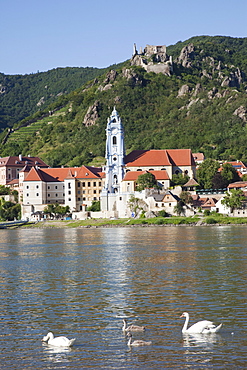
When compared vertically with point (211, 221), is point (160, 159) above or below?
above

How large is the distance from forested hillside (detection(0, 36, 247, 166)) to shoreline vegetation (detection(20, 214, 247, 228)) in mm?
49440

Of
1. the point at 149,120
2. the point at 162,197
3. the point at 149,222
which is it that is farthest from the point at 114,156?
the point at 149,120

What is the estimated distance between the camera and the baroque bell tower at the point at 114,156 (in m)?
113

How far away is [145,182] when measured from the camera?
10456 centimetres

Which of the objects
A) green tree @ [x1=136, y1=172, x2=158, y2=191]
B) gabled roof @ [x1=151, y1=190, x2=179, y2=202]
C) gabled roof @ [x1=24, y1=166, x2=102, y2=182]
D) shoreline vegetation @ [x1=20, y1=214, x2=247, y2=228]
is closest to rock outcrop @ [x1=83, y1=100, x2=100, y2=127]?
gabled roof @ [x1=24, y1=166, x2=102, y2=182]

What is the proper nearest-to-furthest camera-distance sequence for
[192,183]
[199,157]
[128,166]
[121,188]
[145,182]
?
1. [145,182]
2. [192,183]
3. [121,188]
4. [128,166]
5. [199,157]

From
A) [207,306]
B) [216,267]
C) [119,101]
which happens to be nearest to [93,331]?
[207,306]

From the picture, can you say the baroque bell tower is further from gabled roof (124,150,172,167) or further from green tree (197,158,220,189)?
green tree (197,158,220,189)

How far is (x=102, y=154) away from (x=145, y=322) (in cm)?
13751

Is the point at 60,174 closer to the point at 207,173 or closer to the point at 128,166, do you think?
the point at 128,166

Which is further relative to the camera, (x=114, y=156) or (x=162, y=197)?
(x=114, y=156)

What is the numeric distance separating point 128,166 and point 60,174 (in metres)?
16.3

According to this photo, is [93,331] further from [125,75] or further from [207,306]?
[125,75]

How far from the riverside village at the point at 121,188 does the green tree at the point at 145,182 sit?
500mm
